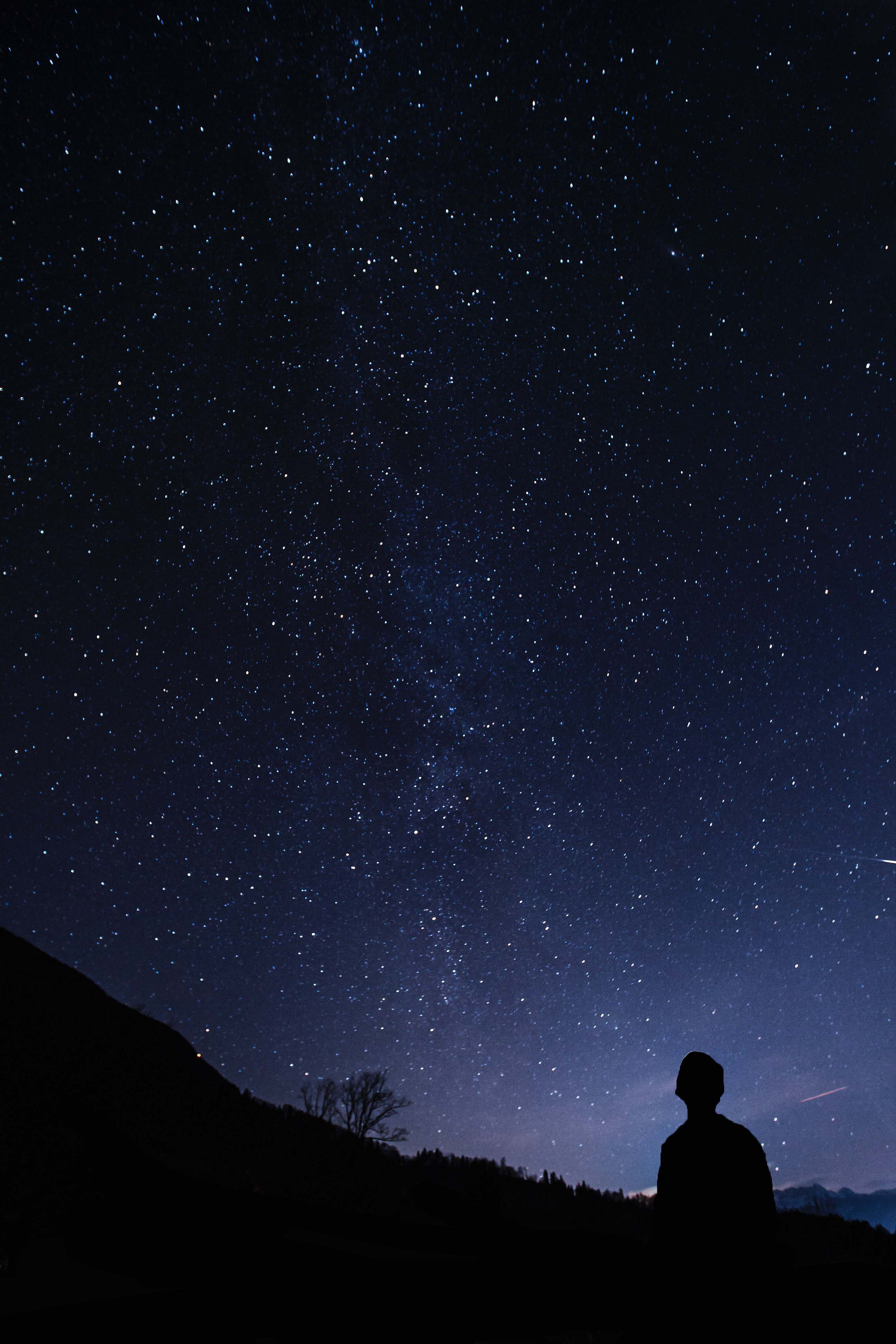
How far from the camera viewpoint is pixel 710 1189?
2.39m

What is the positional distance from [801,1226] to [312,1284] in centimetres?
5812

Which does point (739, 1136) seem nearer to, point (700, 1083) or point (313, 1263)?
point (700, 1083)

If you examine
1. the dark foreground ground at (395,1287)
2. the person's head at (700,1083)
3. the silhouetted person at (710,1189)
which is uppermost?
the person's head at (700,1083)

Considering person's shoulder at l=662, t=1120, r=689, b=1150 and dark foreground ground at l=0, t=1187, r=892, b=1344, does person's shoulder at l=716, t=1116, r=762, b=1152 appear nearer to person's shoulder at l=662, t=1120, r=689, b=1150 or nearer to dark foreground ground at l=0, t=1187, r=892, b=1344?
person's shoulder at l=662, t=1120, r=689, b=1150

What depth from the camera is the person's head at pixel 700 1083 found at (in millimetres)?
3078

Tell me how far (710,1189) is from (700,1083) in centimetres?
75

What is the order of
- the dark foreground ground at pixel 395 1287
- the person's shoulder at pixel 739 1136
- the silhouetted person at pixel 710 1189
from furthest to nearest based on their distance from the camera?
1. the person's shoulder at pixel 739 1136
2. the silhouetted person at pixel 710 1189
3. the dark foreground ground at pixel 395 1287

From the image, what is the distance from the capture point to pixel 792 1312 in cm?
160

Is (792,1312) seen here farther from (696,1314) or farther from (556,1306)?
(556,1306)

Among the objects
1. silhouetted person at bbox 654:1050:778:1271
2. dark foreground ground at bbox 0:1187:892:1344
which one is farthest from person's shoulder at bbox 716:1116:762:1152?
dark foreground ground at bbox 0:1187:892:1344

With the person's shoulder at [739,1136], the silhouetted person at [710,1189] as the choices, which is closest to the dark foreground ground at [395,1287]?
the silhouetted person at [710,1189]

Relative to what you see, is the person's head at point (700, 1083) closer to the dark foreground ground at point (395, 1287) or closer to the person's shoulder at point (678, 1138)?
the person's shoulder at point (678, 1138)

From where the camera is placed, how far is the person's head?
3.08m

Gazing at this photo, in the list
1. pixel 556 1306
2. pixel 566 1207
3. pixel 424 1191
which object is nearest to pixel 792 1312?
pixel 556 1306
